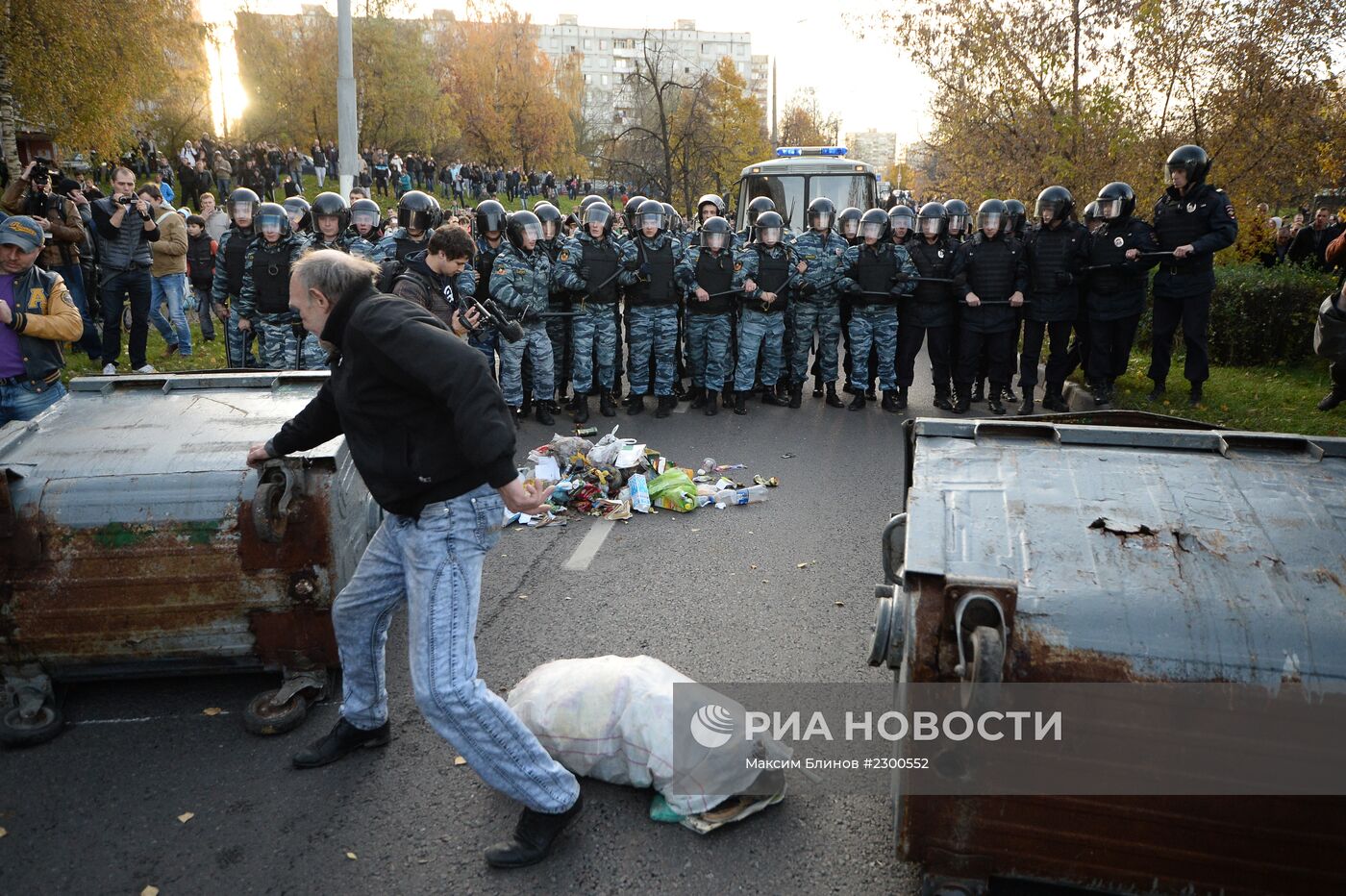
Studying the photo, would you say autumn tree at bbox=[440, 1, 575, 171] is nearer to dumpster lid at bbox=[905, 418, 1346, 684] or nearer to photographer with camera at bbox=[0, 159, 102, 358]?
photographer with camera at bbox=[0, 159, 102, 358]

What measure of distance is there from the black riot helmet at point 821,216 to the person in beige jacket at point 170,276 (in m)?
7.69

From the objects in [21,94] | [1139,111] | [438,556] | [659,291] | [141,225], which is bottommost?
[438,556]

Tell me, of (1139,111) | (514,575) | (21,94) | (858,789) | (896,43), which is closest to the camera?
(858,789)

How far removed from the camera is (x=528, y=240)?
9.21 m

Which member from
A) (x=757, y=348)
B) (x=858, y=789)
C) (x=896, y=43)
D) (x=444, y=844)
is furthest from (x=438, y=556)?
(x=896, y=43)

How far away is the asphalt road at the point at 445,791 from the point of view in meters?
2.99

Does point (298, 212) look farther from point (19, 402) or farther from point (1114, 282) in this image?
point (1114, 282)

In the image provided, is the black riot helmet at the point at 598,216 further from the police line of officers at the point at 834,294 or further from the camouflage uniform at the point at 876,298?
the camouflage uniform at the point at 876,298

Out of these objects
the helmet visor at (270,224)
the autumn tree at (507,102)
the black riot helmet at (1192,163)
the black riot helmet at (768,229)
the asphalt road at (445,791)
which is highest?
the autumn tree at (507,102)

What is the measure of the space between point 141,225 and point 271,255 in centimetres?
366

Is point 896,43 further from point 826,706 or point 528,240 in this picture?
point 826,706

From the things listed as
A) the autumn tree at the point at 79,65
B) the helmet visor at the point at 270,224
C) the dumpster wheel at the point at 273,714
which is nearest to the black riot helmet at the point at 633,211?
the helmet visor at the point at 270,224

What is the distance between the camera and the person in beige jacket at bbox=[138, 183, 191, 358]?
38.0ft

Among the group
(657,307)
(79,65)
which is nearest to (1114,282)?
(657,307)
